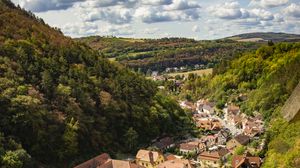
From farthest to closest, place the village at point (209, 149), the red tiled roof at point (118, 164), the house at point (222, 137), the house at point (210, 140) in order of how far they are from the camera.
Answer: the house at point (222, 137) → the house at point (210, 140) → the village at point (209, 149) → the red tiled roof at point (118, 164)

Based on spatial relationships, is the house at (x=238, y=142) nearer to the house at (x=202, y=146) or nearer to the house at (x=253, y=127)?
the house at (x=202, y=146)

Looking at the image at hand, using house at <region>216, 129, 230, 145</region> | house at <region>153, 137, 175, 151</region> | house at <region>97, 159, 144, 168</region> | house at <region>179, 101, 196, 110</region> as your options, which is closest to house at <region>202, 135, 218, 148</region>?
house at <region>216, 129, 230, 145</region>

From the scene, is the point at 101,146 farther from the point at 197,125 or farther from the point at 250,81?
the point at 250,81

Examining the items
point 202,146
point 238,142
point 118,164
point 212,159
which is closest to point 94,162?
point 118,164

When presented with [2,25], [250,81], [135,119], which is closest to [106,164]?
[135,119]

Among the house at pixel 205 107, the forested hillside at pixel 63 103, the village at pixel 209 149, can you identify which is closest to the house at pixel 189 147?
the village at pixel 209 149

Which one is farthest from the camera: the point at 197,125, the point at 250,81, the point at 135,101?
the point at 250,81

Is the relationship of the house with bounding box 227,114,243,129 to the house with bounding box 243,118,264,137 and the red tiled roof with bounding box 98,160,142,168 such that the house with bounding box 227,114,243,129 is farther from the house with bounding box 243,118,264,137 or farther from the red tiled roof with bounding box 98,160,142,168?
the red tiled roof with bounding box 98,160,142,168
